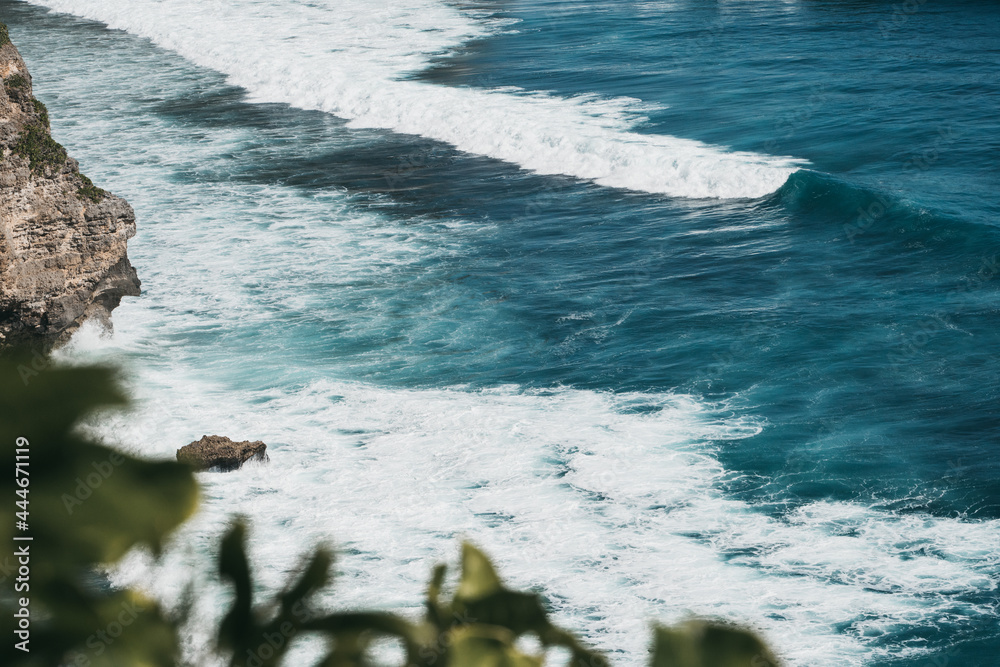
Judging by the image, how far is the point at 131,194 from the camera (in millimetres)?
22969

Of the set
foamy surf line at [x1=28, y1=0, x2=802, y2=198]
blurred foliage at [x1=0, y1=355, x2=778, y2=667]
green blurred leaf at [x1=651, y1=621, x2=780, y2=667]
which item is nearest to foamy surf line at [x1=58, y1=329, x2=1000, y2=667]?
blurred foliage at [x1=0, y1=355, x2=778, y2=667]

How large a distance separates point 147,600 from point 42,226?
1360 centimetres

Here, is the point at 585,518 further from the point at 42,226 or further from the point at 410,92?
the point at 410,92

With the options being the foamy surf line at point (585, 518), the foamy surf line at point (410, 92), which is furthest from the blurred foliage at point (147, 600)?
the foamy surf line at point (410, 92)

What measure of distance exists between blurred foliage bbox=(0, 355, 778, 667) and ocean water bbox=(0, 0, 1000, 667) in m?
0.03

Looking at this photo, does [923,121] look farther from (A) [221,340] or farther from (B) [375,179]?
(A) [221,340]

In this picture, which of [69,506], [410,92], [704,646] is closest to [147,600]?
[69,506]

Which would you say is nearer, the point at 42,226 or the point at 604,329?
the point at 42,226

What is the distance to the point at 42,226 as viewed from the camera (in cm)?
1296

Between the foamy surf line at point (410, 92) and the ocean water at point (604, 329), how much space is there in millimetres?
165

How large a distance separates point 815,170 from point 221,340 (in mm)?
14000

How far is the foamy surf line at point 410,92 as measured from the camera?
2377 cm

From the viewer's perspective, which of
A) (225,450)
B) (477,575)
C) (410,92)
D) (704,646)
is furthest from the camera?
(410,92)

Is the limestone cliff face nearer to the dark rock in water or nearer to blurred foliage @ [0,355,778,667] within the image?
the dark rock in water
